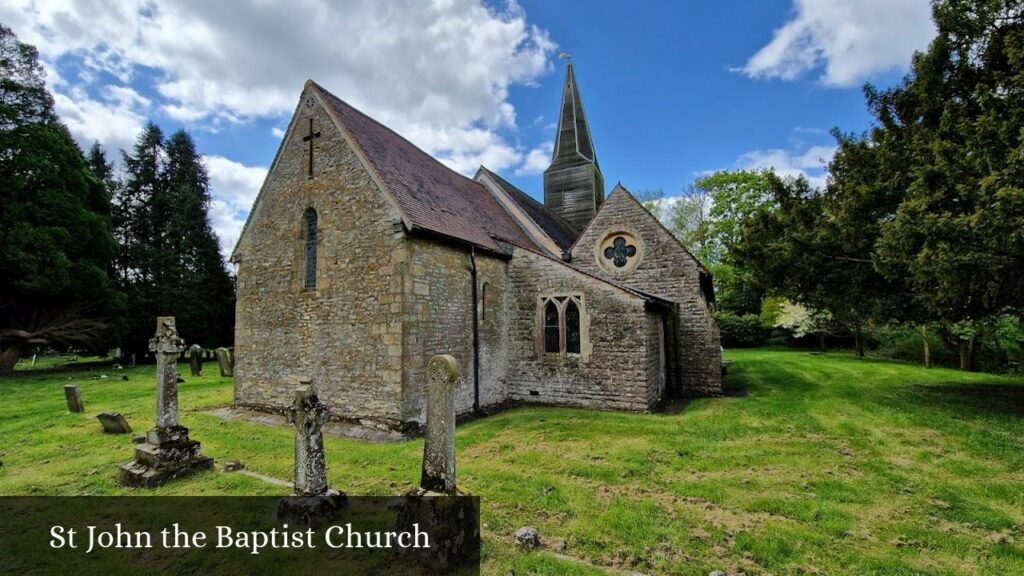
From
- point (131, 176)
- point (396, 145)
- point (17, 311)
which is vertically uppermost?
point (131, 176)

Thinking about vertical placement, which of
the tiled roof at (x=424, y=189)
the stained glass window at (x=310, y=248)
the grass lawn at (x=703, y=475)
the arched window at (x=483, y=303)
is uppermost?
the tiled roof at (x=424, y=189)

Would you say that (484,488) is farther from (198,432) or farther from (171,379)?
(198,432)

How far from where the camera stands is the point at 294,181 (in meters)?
12.1

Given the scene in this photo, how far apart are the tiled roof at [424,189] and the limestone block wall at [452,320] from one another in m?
0.66

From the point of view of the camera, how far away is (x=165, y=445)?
23.5ft

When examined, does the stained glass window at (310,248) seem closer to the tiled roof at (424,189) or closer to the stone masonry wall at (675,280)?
the tiled roof at (424,189)

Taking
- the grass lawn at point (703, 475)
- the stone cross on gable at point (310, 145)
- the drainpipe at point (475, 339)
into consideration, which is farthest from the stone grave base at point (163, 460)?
the stone cross on gable at point (310, 145)

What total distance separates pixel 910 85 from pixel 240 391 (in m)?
20.5

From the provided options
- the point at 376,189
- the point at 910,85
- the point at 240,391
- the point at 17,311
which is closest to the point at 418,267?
the point at 376,189

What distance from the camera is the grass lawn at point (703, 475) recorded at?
4527 millimetres

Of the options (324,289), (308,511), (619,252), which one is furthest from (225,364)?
(619,252)

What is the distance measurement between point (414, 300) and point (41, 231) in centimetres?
2304

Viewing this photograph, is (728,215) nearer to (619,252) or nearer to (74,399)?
(619,252)

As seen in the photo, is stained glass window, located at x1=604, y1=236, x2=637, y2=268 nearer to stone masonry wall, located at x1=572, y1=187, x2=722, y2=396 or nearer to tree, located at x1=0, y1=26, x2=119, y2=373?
stone masonry wall, located at x1=572, y1=187, x2=722, y2=396
